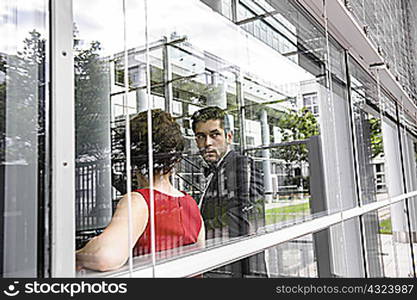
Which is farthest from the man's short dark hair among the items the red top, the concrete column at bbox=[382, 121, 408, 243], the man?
the concrete column at bbox=[382, 121, 408, 243]

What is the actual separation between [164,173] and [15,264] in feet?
0.72

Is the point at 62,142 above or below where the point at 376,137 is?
below

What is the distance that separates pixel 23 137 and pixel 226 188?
0.37 m

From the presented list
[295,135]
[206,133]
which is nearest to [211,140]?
[206,133]

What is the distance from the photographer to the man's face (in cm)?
61

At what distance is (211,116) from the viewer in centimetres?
64

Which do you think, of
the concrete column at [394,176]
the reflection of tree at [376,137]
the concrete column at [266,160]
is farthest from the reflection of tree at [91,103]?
the concrete column at [394,176]

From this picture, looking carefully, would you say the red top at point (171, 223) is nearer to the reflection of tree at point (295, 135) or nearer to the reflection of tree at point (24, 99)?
the reflection of tree at point (24, 99)

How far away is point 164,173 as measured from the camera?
1.74 feet

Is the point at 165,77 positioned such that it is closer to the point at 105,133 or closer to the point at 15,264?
the point at 105,133

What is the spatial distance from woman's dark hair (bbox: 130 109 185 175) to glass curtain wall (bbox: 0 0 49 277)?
0.12 meters

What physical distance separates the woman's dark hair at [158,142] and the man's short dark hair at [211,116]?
0.04 meters

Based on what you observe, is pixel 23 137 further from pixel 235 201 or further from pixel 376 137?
pixel 376 137

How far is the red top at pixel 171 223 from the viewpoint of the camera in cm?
49
